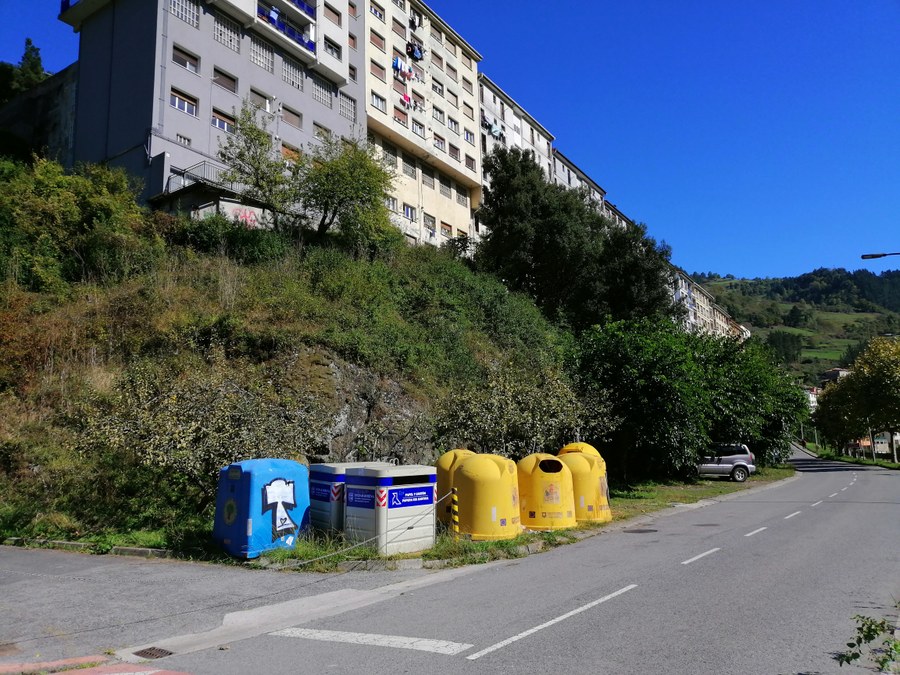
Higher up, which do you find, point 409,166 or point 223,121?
point 409,166

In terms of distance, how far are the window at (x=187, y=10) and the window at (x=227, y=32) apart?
956 millimetres

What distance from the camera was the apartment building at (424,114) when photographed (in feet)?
131

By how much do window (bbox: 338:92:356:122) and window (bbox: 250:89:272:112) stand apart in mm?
5701

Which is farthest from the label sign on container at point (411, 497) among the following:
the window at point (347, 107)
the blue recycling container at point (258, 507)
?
the window at point (347, 107)

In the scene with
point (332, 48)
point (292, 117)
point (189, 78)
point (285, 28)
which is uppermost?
point (332, 48)

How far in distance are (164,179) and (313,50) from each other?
45.5 ft

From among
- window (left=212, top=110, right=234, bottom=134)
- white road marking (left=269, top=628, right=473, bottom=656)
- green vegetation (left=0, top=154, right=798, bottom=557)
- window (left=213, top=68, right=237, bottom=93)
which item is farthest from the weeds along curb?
window (left=213, top=68, right=237, bottom=93)

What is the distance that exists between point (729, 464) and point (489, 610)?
84.3 feet

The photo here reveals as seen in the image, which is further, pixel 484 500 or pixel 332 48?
pixel 332 48

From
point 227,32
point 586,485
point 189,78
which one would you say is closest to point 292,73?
point 227,32

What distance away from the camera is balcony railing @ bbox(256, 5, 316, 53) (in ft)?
103

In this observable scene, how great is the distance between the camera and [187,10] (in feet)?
92.4

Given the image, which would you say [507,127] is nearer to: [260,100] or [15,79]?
[260,100]

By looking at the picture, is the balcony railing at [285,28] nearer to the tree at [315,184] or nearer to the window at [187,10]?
the window at [187,10]
